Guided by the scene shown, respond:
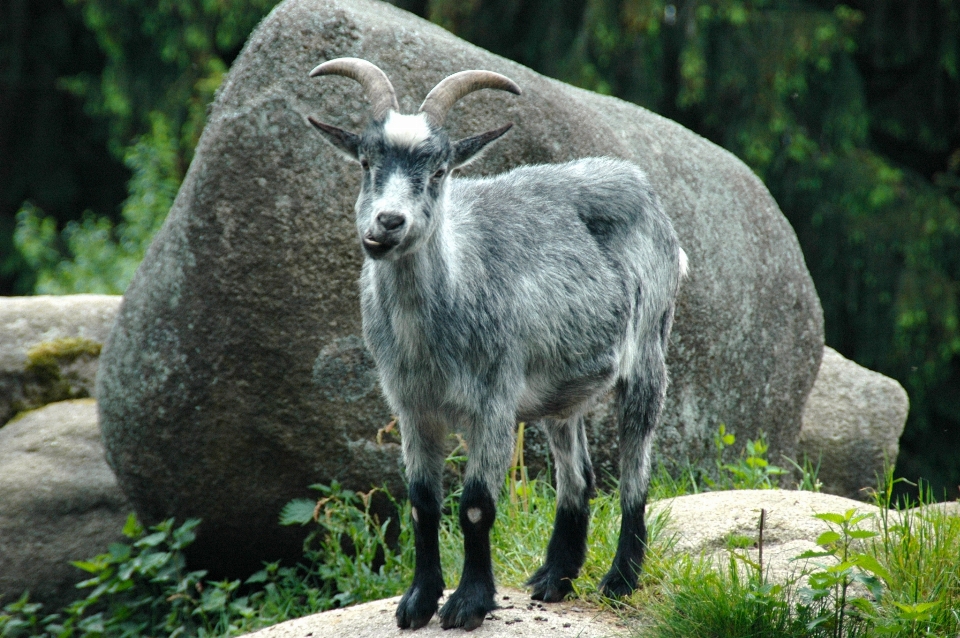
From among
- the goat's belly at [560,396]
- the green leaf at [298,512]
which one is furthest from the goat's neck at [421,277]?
the green leaf at [298,512]

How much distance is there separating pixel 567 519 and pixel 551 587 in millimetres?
283

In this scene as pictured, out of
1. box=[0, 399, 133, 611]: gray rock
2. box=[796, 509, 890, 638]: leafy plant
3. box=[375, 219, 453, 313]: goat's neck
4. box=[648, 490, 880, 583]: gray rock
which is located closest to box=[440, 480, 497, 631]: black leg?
box=[375, 219, 453, 313]: goat's neck

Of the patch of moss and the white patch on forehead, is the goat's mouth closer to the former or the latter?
the white patch on forehead

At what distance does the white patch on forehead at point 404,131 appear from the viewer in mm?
3521

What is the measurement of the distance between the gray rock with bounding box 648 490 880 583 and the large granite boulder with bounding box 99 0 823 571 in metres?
0.97

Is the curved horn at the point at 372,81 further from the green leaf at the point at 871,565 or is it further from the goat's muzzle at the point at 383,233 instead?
the green leaf at the point at 871,565

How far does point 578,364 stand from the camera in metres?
4.05

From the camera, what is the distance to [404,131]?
139 inches

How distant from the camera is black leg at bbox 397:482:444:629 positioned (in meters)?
3.65

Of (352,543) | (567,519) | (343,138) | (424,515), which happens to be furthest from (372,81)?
(352,543)

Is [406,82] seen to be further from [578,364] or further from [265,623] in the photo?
[265,623]

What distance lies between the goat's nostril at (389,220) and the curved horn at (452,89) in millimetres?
474

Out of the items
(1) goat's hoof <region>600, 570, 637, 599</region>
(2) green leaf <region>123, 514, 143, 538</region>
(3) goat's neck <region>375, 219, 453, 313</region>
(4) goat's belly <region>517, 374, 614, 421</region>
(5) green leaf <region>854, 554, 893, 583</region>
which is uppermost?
(3) goat's neck <region>375, 219, 453, 313</region>

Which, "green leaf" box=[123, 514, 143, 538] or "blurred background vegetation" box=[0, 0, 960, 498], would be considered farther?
"blurred background vegetation" box=[0, 0, 960, 498]
